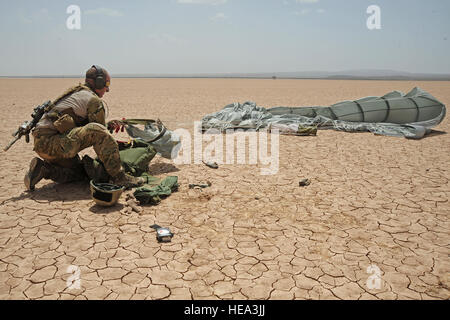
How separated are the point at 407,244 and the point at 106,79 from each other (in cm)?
370

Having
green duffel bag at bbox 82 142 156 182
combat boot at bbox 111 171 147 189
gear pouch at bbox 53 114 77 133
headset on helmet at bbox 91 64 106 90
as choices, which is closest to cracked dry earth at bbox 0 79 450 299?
green duffel bag at bbox 82 142 156 182

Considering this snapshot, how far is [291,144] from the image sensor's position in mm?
6527

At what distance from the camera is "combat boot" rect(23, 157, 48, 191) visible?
3859 mm

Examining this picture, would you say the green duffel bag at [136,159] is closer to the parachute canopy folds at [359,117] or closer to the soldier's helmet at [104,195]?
the soldier's helmet at [104,195]

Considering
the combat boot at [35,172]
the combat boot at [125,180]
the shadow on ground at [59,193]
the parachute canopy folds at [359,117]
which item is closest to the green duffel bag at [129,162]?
the combat boot at [125,180]

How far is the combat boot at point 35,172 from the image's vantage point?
12.7ft

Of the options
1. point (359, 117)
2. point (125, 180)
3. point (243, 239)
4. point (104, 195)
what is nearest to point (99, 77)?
point (125, 180)

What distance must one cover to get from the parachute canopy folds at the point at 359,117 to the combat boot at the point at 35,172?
163 inches

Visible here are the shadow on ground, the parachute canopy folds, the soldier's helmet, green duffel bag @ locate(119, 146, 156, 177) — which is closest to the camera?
the soldier's helmet

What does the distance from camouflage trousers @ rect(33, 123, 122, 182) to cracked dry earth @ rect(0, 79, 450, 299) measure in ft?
1.47

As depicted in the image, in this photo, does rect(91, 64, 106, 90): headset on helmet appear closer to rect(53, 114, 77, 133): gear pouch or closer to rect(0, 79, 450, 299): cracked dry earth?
rect(53, 114, 77, 133): gear pouch

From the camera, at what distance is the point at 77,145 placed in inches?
145

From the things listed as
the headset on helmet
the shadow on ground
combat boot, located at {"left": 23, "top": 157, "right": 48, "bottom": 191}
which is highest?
the headset on helmet

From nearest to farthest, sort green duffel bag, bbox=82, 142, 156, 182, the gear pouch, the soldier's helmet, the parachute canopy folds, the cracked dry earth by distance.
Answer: the cracked dry earth → the soldier's helmet → the gear pouch → green duffel bag, bbox=82, 142, 156, 182 → the parachute canopy folds
